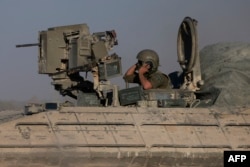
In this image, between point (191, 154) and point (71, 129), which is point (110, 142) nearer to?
point (71, 129)

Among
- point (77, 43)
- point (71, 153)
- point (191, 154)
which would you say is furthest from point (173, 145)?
point (77, 43)

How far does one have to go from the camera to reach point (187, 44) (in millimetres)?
14461

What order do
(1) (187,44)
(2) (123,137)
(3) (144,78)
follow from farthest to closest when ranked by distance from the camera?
(1) (187,44) → (3) (144,78) → (2) (123,137)

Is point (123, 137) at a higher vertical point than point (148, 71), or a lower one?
lower

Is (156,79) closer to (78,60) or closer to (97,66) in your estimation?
(97,66)

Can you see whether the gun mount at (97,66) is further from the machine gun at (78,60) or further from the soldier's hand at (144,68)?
the soldier's hand at (144,68)

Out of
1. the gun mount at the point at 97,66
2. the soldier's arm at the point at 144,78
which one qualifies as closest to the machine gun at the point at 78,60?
the gun mount at the point at 97,66

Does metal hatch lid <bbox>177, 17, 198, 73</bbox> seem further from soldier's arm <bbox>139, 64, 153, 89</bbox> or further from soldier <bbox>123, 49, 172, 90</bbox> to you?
soldier's arm <bbox>139, 64, 153, 89</bbox>

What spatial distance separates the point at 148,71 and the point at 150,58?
31 centimetres

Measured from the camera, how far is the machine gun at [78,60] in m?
13.1

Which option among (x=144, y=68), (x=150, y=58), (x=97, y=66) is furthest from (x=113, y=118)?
(x=150, y=58)

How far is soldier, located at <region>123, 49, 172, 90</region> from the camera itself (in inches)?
532

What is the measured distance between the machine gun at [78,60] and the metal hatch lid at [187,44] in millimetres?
1693

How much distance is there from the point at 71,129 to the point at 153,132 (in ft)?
5.21
